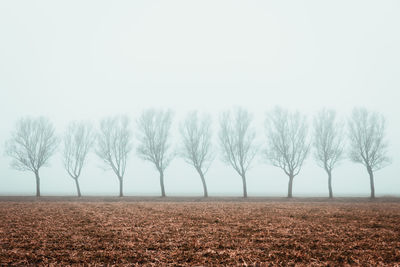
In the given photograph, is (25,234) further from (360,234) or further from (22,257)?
(360,234)

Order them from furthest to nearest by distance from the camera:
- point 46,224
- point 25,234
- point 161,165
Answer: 1. point 161,165
2. point 46,224
3. point 25,234

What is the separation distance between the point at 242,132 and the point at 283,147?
22.4 feet

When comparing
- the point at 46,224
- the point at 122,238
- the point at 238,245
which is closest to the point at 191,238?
the point at 238,245

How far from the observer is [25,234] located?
9.09 metres

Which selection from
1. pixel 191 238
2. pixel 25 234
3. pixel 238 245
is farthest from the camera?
pixel 25 234

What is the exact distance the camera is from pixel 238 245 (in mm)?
7680

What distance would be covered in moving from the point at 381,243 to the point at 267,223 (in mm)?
4568

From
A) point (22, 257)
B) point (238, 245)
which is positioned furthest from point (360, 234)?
point (22, 257)

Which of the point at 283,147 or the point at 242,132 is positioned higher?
the point at 242,132

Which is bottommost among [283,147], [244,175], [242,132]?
[244,175]

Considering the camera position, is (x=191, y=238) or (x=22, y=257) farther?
(x=191, y=238)

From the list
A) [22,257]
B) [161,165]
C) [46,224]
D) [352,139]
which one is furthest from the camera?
[161,165]

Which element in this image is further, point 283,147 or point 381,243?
point 283,147

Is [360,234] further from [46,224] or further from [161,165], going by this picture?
[161,165]
